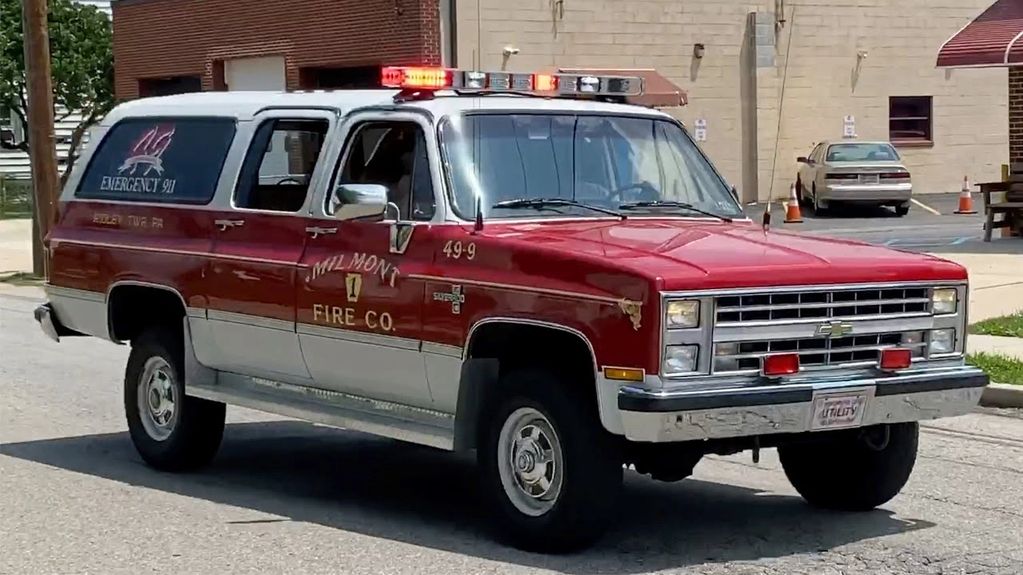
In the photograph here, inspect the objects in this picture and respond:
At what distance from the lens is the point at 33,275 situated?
25.0 meters

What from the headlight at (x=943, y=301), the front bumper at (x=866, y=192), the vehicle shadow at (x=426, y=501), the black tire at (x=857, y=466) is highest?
the headlight at (x=943, y=301)

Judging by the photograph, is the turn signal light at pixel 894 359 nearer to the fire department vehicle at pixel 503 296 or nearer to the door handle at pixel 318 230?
the fire department vehicle at pixel 503 296

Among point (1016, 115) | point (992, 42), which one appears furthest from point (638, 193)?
point (1016, 115)

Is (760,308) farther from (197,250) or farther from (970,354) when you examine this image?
(970,354)

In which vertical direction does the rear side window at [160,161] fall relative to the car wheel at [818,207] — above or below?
above

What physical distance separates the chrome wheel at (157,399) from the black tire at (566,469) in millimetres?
2782

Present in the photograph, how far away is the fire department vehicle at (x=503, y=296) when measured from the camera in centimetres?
696

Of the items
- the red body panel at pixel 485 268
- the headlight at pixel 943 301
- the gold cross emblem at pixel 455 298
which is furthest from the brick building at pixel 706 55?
the headlight at pixel 943 301

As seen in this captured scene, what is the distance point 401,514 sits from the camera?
8.38 metres

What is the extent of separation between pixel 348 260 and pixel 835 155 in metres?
27.4

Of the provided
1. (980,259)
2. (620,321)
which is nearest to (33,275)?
(980,259)

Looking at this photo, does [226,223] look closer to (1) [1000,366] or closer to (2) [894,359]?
(2) [894,359]

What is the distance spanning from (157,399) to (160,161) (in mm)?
1356

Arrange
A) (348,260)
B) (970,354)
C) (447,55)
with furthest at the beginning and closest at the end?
(447,55) → (970,354) → (348,260)
